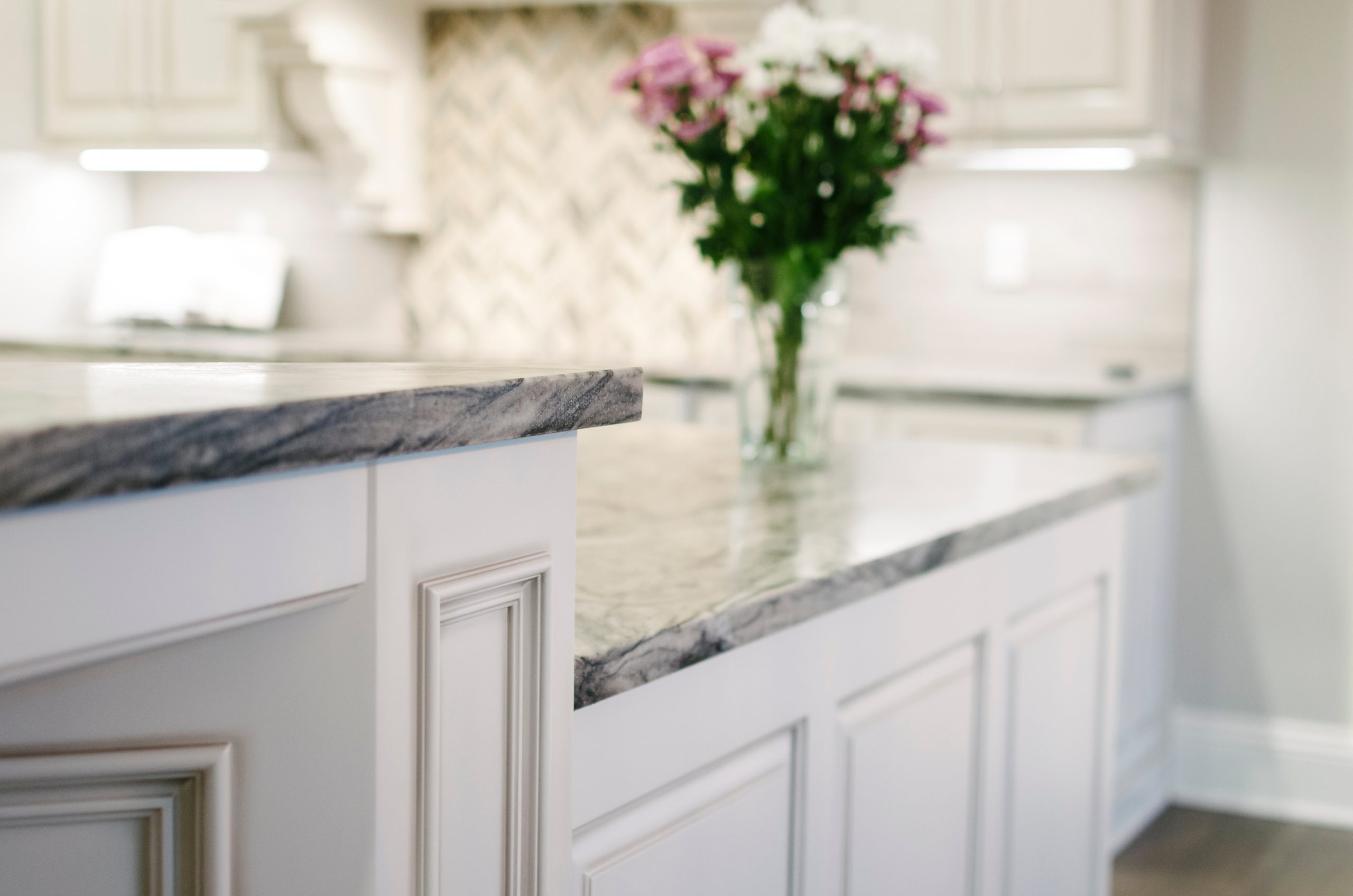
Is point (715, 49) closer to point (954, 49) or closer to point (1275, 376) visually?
point (954, 49)

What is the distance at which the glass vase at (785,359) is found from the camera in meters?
1.58

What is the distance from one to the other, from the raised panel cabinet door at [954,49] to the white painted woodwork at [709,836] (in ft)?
7.36

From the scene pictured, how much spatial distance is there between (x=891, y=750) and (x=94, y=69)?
3494 mm

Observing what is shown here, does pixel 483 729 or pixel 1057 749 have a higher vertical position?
pixel 483 729

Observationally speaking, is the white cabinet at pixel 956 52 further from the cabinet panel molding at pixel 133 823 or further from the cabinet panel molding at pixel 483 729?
the cabinet panel molding at pixel 133 823

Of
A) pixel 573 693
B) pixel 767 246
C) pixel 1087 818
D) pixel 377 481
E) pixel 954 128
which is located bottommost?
pixel 1087 818

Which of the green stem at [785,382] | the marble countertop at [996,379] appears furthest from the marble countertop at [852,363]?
the green stem at [785,382]

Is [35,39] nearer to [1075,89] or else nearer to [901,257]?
[901,257]

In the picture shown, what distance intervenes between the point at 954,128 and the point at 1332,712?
1622mm

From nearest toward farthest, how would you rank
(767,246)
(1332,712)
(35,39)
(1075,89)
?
(767,246)
(1075,89)
(1332,712)
(35,39)

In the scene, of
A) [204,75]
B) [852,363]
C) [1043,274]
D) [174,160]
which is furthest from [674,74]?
[174,160]

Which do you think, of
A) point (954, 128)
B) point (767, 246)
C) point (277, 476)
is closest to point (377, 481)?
point (277, 476)

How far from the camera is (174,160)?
3.91 meters

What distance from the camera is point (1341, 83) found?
9.74ft
